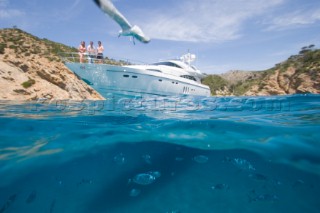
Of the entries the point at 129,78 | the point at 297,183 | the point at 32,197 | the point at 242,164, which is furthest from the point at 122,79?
the point at 297,183

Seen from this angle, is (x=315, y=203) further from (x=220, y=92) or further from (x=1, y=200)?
(x=220, y=92)

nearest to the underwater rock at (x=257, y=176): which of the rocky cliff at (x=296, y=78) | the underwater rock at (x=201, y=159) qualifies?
the underwater rock at (x=201, y=159)

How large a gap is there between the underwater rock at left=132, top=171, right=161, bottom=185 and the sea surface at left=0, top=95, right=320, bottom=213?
1 cm

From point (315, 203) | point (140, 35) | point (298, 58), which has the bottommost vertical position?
point (315, 203)

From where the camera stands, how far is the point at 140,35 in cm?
933

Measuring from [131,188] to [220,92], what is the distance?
178 ft

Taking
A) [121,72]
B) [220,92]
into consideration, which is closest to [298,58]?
[220,92]

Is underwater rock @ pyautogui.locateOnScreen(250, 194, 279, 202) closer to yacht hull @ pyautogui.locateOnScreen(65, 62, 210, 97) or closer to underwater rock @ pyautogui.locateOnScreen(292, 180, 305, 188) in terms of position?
underwater rock @ pyautogui.locateOnScreen(292, 180, 305, 188)

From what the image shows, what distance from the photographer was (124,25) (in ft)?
25.8

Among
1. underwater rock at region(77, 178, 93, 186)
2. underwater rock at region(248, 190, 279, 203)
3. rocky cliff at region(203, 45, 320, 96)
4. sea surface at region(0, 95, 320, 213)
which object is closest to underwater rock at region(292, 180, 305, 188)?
sea surface at region(0, 95, 320, 213)

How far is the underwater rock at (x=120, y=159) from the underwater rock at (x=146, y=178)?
1.36ft

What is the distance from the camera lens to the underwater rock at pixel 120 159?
3256mm

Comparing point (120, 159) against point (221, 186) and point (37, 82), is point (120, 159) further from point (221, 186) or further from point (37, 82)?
point (37, 82)

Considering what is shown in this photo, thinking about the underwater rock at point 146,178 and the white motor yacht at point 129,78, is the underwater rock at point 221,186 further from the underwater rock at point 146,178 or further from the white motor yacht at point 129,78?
the white motor yacht at point 129,78
